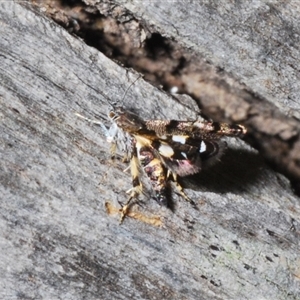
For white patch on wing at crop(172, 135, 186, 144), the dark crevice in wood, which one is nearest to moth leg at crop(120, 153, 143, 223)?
white patch on wing at crop(172, 135, 186, 144)

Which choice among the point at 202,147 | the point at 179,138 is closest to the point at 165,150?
the point at 179,138

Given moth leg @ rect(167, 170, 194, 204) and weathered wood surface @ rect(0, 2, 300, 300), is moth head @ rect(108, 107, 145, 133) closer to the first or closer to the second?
weathered wood surface @ rect(0, 2, 300, 300)

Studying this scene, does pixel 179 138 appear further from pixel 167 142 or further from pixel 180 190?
pixel 180 190

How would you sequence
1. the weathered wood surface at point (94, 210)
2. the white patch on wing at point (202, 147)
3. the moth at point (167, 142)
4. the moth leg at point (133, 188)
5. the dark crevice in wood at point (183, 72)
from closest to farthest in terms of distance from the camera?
1. the weathered wood surface at point (94, 210)
2. the moth leg at point (133, 188)
3. the moth at point (167, 142)
4. the white patch on wing at point (202, 147)
5. the dark crevice in wood at point (183, 72)

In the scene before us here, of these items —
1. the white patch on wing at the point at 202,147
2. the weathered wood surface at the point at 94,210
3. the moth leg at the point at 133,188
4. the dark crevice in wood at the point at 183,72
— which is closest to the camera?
the weathered wood surface at the point at 94,210

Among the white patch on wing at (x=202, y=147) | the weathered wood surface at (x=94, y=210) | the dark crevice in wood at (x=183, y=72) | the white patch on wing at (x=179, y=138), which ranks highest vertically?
the dark crevice in wood at (x=183, y=72)

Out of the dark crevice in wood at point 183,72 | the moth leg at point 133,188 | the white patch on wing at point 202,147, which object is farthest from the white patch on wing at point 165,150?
the dark crevice in wood at point 183,72

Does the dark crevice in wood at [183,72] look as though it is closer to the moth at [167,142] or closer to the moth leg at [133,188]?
the moth at [167,142]

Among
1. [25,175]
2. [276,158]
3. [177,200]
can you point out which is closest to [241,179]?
[177,200]
